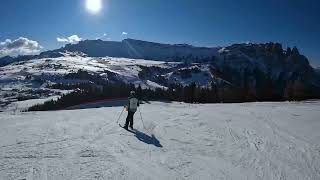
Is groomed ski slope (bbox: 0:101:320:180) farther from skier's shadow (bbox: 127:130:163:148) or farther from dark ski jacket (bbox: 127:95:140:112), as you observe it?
dark ski jacket (bbox: 127:95:140:112)

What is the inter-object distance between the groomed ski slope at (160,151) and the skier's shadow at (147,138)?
0.05m

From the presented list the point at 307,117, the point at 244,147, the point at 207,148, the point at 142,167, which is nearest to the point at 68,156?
the point at 142,167

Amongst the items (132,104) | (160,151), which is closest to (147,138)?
(160,151)

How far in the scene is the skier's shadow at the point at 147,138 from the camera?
16.7 metres

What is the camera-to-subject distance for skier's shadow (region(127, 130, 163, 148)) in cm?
1673

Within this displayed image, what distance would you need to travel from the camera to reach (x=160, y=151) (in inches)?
587

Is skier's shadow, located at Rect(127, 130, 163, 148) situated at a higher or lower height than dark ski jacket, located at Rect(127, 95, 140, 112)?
lower

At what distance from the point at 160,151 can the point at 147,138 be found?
3.21 m

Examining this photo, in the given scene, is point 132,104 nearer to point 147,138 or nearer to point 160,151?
point 147,138

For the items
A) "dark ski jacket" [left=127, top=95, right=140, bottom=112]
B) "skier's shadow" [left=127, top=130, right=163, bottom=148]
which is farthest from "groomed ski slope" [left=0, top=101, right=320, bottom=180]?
"dark ski jacket" [left=127, top=95, right=140, bottom=112]

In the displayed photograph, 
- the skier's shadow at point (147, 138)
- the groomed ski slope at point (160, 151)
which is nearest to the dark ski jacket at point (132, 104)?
the groomed ski slope at point (160, 151)

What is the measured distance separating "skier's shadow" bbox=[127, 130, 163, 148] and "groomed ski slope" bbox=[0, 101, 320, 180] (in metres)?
0.05

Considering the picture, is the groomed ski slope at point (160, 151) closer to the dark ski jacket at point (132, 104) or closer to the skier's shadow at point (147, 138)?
the skier's shadow at point (147, 138)

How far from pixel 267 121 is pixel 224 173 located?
14.5 m
